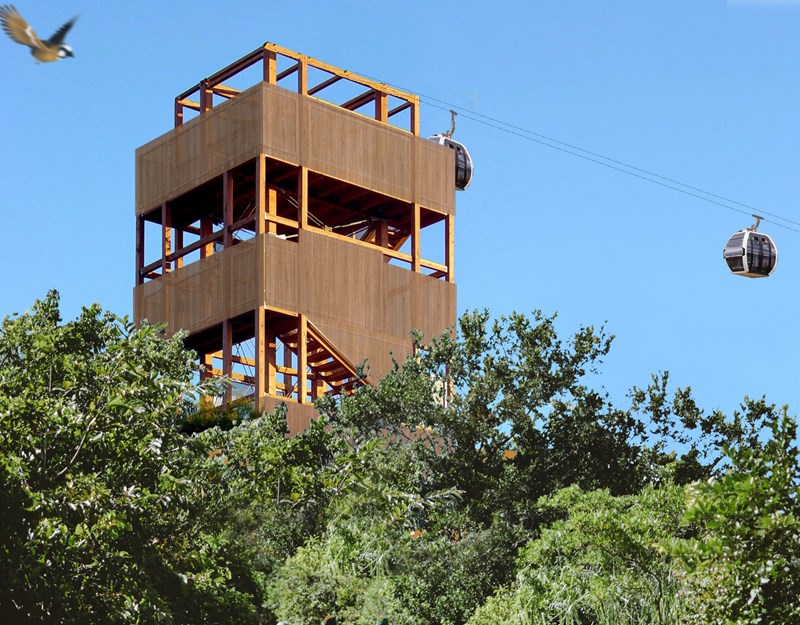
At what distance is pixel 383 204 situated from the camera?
52188 millimetres

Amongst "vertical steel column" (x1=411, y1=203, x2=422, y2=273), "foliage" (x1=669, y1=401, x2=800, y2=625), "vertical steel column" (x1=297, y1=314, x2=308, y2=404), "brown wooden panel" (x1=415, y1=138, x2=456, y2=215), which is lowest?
"foliage" (x1=669, y1=401, x2=800, y2=625)

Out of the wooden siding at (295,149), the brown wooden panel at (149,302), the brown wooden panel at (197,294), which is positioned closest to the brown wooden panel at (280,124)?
the wooden siding at (295,149)

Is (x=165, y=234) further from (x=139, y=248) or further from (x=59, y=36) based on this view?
(x=59, y=36)

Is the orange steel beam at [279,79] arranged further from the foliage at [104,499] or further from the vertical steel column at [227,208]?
the foliage at [104,499]

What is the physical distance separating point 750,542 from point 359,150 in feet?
102

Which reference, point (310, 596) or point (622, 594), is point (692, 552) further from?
point (310, 596)

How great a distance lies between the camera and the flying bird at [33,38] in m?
10.2

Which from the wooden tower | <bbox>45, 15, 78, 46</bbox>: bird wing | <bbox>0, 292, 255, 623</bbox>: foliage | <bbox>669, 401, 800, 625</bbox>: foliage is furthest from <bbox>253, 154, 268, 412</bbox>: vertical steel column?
<bbox>45, 15, 78, 46</bbox>: bird wing

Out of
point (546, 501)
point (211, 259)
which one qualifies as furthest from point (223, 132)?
point (546, 501)

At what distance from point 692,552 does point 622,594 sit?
576 centimetres

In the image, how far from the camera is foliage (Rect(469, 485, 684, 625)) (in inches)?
1022

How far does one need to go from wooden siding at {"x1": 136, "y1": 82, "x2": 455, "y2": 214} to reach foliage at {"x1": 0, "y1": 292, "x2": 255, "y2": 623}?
22549mm

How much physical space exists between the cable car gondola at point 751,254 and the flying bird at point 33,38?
35436 millimetres

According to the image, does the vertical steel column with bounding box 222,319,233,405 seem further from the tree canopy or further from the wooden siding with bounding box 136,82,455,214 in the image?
the tree canopy
